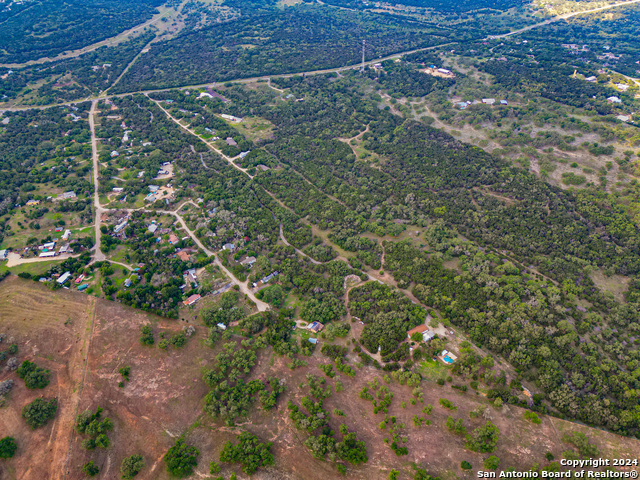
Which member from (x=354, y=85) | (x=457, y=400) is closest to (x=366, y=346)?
(x=457, y=400)

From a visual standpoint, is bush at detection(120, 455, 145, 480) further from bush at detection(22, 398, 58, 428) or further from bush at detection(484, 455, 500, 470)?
bush at detection(484, 455, 500, 470)

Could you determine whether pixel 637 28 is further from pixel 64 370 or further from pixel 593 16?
pixel 64 370

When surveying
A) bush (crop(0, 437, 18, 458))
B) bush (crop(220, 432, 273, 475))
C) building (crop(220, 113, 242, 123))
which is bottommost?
bush (crop(220, 432, 273, 475))

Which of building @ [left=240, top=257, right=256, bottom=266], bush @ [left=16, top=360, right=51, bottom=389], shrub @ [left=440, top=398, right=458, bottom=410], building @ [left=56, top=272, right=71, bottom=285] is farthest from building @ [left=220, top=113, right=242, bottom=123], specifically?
shrub @ [left=440, top=398, right=458, bottom=410]

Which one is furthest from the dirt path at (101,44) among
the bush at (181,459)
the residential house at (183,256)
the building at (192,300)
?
the bush at (181,459)

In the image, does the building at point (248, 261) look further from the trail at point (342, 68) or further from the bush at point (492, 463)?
the trail at point (342, 68)
